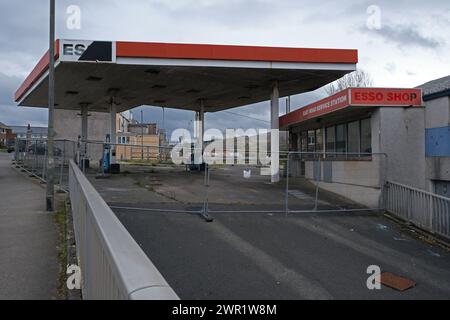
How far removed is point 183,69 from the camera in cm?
1666

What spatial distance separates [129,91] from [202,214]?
532 inches

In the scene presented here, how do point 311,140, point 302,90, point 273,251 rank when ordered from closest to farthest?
point 273,251, point 311,140, point 302,90

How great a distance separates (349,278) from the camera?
6.43 metres

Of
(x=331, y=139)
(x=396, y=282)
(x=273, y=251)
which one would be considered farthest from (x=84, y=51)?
(x=396, y=282)

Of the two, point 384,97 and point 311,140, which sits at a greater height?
point 384,97

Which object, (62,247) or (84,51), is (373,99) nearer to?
(84,51)

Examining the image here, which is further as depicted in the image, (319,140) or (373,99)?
(319,140)

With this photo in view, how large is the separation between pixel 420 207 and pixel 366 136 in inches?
195

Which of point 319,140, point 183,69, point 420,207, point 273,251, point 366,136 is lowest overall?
point 273,251

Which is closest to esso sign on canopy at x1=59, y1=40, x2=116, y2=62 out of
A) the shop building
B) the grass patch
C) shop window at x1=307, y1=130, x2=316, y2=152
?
the grass patch

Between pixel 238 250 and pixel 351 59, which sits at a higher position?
pixel 351 59

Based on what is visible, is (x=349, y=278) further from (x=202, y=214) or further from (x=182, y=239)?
(x=202, y=214)

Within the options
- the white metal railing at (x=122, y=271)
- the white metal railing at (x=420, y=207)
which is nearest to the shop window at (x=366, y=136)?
the white metal railing at (x=420, y=207)
